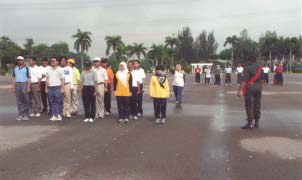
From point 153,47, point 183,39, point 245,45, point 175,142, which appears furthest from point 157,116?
point 183,39

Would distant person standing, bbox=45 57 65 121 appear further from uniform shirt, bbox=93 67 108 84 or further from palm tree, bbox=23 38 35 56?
palm tree, bbox=23 38 35 56

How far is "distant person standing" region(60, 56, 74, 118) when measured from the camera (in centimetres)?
1355

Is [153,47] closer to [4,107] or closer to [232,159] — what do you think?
[4,107]

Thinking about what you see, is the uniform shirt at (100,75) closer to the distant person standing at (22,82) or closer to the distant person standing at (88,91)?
the distant person standing at (88,91)

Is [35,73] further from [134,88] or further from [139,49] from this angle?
[139,49]

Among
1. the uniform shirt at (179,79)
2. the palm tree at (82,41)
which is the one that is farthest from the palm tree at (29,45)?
the uniform shirt at (179,79)

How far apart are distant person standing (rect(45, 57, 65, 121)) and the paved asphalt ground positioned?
1.35 ft

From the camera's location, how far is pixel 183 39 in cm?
14475

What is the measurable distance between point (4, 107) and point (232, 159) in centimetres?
1182

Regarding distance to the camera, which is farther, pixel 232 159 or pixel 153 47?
pixel 153 47

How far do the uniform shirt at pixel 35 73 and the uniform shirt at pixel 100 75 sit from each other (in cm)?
202

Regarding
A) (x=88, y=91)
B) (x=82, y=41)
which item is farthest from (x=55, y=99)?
(x=82, y=41)

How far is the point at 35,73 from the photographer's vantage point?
14078 millimetres

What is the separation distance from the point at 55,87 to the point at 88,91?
981 mm
